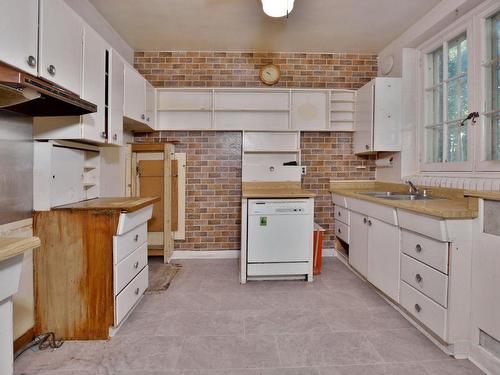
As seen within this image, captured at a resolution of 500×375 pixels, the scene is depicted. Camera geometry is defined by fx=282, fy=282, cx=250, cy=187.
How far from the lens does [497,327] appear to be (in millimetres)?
1479

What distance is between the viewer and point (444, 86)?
103 inches

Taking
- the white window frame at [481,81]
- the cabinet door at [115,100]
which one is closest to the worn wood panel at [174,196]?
the cabinet door at [115,100]

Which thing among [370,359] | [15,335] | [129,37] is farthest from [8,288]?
[129,37]

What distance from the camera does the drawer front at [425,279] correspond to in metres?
1.67

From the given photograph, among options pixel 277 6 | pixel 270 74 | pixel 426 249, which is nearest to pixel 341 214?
pixel 426 249

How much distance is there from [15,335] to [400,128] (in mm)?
3654

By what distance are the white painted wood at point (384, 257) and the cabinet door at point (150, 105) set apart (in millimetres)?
2543

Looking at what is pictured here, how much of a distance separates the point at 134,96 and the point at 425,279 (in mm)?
2833

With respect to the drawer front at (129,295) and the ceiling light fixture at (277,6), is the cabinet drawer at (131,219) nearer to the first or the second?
the drawer front at (129,295)

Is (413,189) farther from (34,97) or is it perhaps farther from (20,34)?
(20,34)

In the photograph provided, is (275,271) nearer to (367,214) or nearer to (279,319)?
(279,319)

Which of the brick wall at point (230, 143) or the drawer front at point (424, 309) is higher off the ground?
the brick wall at point (230, 143)

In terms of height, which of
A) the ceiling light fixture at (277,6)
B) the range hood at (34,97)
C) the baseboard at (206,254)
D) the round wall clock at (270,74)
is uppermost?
the round wall clock at (270,74)

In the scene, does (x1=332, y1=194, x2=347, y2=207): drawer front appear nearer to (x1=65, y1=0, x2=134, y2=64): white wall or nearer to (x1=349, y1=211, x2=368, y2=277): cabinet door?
(x1=349, y1=211, x2=368, y2=277): cabinet door
